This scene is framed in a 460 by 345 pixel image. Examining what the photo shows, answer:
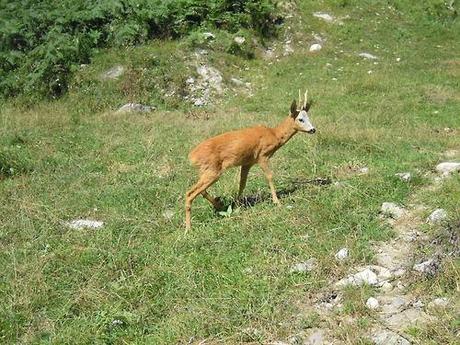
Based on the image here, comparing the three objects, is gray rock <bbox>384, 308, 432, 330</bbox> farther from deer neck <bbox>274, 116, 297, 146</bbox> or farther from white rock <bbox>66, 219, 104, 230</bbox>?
white rock <bbox>66, 219, 104, 230</bbox>

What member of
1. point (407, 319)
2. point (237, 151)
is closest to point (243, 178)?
point (237, 151)

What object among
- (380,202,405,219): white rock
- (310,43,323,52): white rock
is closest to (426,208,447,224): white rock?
(380,202,405,219): white rock

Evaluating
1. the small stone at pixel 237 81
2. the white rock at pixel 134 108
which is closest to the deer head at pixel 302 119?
the white rock at pixel 134 108

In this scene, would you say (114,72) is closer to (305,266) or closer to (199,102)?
(199,102)

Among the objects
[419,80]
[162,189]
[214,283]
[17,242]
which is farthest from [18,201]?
[419,80]

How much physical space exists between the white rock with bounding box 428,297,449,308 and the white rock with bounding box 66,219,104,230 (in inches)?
169

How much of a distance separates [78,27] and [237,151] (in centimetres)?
1123

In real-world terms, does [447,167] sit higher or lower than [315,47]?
higher

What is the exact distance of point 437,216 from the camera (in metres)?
7.04

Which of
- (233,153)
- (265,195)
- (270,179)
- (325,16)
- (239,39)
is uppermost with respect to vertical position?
(233,153)

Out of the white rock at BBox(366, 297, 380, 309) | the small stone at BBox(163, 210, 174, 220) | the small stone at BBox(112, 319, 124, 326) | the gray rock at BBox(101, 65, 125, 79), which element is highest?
the white rock at BBox(366, 297, 380, 309)

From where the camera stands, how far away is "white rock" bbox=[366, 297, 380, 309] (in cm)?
552

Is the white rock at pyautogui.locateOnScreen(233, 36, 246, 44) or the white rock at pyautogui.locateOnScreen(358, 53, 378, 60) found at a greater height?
the white rock at pyautogui.locateOnScreen(233, 36, 246, 44)

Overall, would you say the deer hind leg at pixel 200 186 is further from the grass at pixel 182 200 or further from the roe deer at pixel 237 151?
the grass at pixel 182 200
